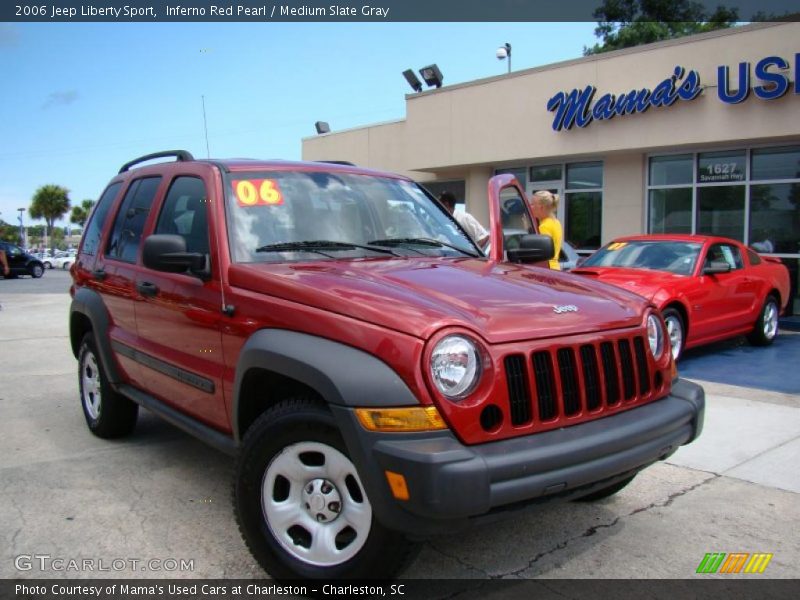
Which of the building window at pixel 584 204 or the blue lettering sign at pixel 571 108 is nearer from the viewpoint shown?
the blue lettering sign at pixel 571 108

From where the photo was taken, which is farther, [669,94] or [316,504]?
[669,94]

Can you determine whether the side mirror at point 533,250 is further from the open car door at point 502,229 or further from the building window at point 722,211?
the building window at point 722,211

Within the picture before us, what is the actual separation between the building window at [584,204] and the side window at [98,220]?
11.4 meters

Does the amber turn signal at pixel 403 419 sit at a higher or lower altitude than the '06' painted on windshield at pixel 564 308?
lower

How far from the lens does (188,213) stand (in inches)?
152

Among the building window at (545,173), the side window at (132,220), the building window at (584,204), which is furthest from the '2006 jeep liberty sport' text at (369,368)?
the building window at (545,173)

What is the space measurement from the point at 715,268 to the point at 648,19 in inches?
975

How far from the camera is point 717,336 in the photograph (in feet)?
28.0

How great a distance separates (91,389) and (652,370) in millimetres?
3990

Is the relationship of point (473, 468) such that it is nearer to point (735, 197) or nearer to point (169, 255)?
point (169, 255)

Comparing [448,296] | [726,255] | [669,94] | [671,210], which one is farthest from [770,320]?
[448,296]

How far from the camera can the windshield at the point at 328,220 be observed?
3.50 meters

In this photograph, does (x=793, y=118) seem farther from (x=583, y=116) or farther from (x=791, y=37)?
(x=583, y=116)

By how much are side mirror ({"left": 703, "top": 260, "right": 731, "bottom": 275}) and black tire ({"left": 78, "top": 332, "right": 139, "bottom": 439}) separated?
6491 mm
